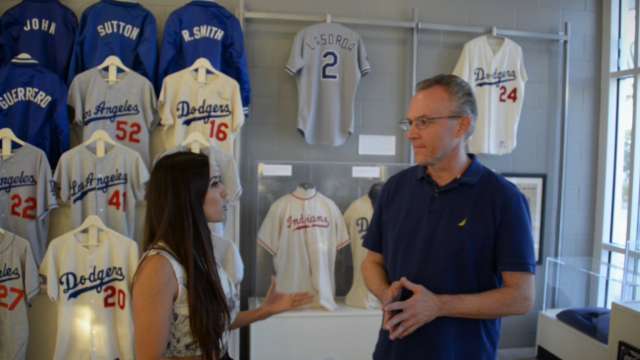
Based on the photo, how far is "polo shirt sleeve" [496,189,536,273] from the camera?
144 cm

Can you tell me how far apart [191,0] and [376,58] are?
4.29ft

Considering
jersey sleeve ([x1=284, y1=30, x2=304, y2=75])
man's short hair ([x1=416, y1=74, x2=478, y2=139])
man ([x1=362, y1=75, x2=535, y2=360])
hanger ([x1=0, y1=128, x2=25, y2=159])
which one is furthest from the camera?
jersey sleeve ([x1=284, y1=30, x2=304, y2=75])

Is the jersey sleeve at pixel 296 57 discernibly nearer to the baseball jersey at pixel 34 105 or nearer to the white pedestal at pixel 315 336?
the baseball jersey at pixel 34 105

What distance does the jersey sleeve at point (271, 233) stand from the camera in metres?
3.32

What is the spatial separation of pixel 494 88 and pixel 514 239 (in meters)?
2.51

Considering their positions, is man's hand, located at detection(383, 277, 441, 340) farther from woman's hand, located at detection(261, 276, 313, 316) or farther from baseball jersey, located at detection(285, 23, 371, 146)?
baseball jersey, located at detection(285, 23, 371, 146)

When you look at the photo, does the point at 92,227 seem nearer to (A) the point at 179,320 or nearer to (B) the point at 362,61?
(A) the point at 179,320

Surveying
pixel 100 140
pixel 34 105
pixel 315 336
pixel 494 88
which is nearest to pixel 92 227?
pixel 100 140

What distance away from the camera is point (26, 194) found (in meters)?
2.95

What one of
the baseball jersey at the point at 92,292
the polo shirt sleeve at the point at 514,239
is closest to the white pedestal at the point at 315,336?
the baseball jersey at the point at 92,292

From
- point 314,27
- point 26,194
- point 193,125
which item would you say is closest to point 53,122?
point 26,194

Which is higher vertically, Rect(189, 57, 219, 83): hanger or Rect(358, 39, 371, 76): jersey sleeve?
Rect(358, 39, 371, 76): jersey sleeve

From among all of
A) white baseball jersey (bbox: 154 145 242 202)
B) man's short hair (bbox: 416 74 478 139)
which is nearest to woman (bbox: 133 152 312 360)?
man's short hair (bbox: 416 74 478 139)

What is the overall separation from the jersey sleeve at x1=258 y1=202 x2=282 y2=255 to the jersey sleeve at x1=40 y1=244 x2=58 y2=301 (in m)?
1.16
